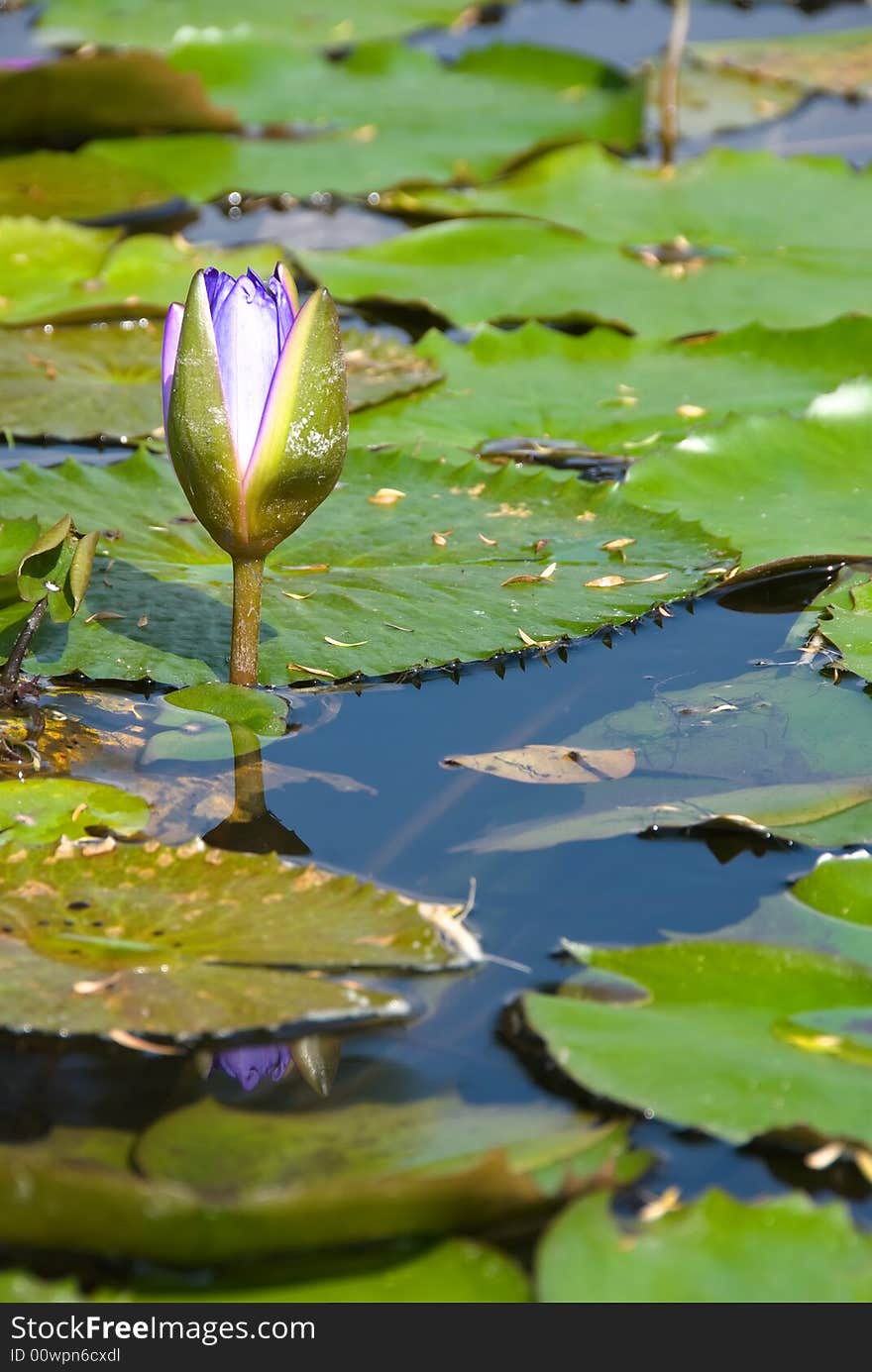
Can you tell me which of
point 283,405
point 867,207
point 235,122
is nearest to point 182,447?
point 283,405

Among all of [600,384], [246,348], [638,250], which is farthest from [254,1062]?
[638,250]

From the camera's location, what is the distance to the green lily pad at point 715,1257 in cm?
106

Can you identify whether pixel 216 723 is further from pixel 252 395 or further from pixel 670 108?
pixel 670 108

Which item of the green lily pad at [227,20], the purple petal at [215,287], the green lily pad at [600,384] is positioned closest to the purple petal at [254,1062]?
the purple petal at [215,287]

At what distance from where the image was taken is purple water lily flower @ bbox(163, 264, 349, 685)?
62.0 inches

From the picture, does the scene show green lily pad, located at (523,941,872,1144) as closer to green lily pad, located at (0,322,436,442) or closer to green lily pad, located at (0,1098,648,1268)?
green lily pad, located at (0,1098,648,1268)

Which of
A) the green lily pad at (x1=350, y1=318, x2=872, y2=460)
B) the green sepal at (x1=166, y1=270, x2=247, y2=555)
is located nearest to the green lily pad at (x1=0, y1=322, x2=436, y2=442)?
the green lily pad at (x1=350, y1=318, x2=872, y2=460)

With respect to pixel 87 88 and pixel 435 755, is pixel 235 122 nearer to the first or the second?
pixel 87 88

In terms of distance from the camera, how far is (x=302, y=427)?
1616 millimetres

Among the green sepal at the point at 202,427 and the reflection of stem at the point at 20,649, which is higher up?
the green sepal at the point at 202,427

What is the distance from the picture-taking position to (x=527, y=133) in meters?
4.57

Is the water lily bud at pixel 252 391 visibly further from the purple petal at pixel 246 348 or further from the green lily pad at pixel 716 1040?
the green lily pad at pixel 716 1040

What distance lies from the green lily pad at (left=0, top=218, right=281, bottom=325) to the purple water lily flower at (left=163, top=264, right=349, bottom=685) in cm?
157

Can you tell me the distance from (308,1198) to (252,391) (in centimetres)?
86
